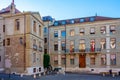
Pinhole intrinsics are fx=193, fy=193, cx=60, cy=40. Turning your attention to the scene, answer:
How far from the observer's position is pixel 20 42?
Result: 3641 centimetres

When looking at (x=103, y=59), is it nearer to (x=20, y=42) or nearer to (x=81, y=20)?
(x=81, y=20)

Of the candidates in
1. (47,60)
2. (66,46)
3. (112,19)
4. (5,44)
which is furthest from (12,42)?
(112,19)

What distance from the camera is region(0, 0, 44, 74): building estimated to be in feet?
117

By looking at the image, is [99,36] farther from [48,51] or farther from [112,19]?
[48,51]

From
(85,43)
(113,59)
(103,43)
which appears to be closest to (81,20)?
(85,43)

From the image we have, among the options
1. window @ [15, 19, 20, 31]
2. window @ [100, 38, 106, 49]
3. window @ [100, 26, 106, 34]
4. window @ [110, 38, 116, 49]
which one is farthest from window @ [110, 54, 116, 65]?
window @ [15, 19, 20, 31]

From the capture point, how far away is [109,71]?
139 feet

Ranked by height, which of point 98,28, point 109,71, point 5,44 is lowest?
point 109,71

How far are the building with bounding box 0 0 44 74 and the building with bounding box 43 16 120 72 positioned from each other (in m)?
10.6

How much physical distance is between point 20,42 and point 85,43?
55.3 feet

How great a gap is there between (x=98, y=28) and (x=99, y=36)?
193cm

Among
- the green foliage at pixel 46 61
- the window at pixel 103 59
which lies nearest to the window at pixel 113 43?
the window at pixel 103 59

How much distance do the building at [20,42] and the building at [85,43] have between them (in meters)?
10.6

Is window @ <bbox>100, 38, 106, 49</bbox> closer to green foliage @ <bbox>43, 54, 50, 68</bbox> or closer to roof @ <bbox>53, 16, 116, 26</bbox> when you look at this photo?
roof @ <bbox>53, 16, 116, 26</bbox>
